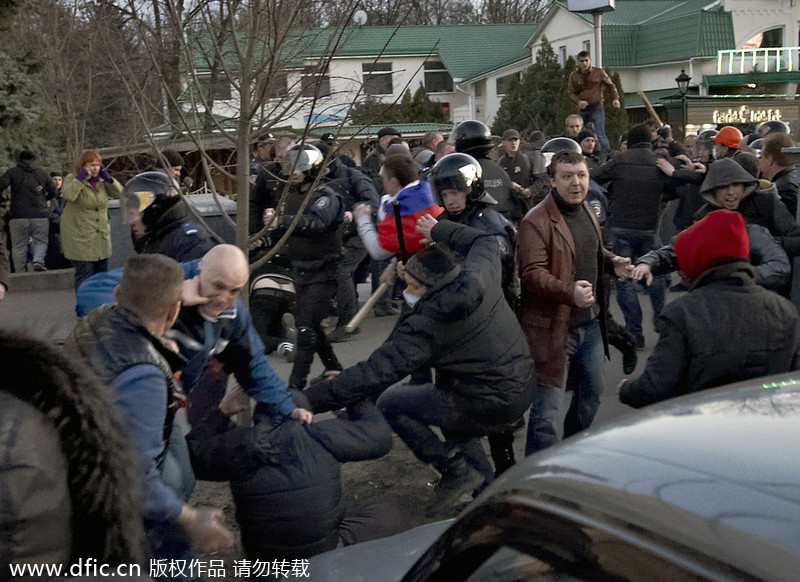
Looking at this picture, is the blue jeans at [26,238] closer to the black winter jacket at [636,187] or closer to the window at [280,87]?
the black winter jacket at [636,187]

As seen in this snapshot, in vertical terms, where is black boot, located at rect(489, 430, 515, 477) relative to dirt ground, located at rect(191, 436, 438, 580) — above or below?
above

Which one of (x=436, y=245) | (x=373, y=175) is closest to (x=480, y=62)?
(x=373, y=175)

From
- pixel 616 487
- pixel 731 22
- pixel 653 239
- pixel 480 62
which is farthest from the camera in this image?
pixel 480 62

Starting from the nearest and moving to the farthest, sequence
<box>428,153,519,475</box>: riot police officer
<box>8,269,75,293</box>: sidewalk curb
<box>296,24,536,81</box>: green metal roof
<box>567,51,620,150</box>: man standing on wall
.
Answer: <box>428,153,519,475</box>: riot police officer < <box>8,269,75,293</box>: sidewalk curb < <box>567,51,620,150</box>: man standing on wall < <box>296,24,536,81</box>: green metal roof

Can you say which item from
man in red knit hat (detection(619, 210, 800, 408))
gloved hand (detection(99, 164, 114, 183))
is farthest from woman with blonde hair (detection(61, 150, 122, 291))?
man in red knit hat (detection(619, 210, 800, 408))

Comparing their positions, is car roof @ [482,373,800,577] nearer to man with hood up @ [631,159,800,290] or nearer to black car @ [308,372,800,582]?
black car @ [308,372,800,582]

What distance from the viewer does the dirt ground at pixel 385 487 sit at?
4.79 meters

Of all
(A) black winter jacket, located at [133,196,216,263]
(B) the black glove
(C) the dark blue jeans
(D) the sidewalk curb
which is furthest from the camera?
(D) the sidewalk curb

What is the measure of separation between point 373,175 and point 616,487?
957 cm

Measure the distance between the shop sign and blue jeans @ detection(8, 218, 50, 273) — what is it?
15.6 meters

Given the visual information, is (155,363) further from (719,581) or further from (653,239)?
(653,239)

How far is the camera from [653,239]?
835cm

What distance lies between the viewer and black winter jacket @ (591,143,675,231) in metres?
8.28

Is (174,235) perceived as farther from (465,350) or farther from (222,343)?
(465,350)
